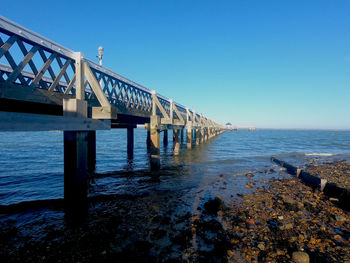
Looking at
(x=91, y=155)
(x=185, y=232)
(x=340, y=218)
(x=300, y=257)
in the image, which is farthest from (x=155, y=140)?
(x=340, y=218)

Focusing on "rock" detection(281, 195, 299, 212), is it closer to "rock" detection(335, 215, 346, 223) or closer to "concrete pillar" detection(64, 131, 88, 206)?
"rock" detection(335, 215, 346, 223)

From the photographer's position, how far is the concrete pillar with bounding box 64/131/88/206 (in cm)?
648

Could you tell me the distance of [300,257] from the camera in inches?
175

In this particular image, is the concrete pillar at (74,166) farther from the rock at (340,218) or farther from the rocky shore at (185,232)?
the rock at (340,218)

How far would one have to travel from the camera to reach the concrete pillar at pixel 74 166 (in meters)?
6.48

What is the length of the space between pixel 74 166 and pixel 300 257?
7.20 meters

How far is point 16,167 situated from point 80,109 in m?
14.5

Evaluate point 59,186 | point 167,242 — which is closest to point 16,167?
point 59,186

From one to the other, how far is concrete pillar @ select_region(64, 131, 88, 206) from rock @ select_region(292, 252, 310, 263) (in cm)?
685

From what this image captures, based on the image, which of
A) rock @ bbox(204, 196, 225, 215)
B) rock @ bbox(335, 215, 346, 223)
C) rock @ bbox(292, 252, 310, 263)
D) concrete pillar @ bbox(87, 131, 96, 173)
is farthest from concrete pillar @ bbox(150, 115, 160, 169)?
rock @ bbox(335, 215, 346, 223)

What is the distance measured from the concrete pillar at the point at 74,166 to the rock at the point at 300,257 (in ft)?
22.5

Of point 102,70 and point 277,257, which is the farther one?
point 102,70

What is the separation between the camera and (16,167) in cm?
1558

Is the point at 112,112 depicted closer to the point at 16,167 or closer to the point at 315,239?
the point at 315,239
